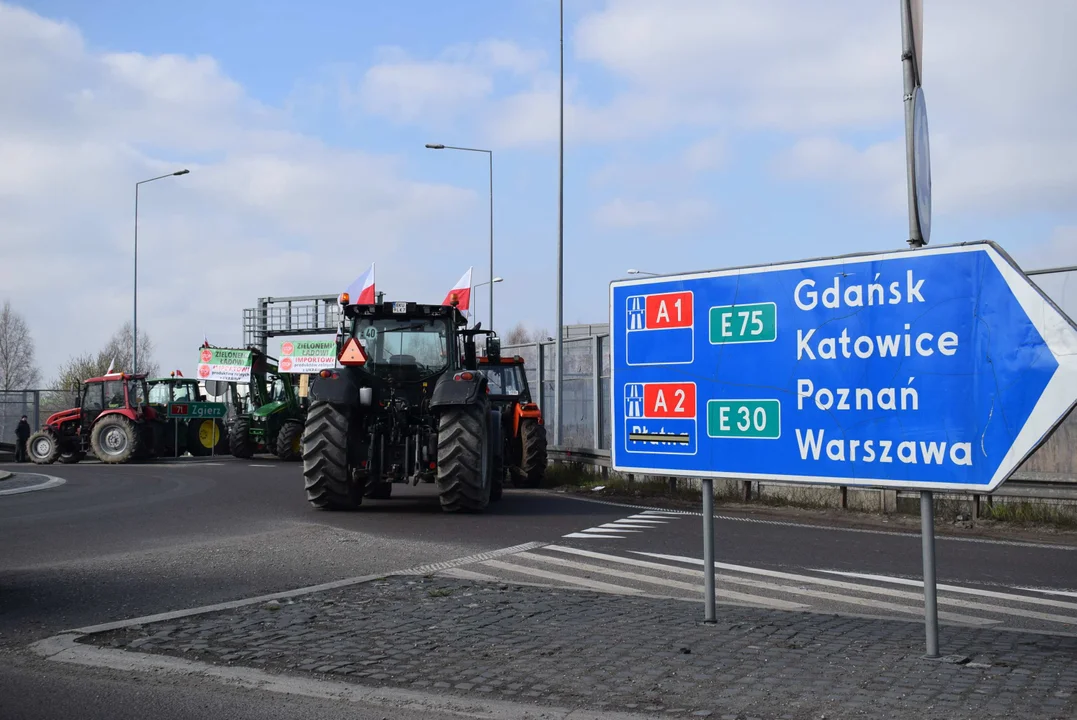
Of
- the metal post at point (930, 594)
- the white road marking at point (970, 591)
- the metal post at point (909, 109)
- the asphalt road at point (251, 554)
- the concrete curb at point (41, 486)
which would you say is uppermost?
the metal post at point (909, 109)

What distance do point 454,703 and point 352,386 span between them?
1021 centimetres

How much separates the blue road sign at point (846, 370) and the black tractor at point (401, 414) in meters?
7.59

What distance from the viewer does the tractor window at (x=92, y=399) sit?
Answer: 31062mm

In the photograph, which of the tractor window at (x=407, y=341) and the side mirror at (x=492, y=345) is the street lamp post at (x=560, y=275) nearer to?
the side mirror at (x=492, y=345)

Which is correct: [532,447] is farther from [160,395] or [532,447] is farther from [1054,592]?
[160,395]

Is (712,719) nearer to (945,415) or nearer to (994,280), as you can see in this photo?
(945,415)

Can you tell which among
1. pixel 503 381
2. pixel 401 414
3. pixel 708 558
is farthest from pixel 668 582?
pixel 503 381

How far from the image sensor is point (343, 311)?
52.7ft

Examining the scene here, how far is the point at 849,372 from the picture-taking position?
621 centimetres

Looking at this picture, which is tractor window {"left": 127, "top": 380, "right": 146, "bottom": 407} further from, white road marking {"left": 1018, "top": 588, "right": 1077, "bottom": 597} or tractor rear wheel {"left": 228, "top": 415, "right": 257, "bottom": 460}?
white road marking {"left": 1018, "top": 588, "right": 1077, "bottom": 597}

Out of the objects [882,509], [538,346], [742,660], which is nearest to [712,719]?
[742,660]

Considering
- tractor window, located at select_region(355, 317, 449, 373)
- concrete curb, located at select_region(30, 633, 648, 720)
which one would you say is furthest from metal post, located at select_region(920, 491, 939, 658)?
tractor window, located at select_region(355, 317, 449, 373)

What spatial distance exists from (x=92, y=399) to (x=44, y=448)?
1888mm

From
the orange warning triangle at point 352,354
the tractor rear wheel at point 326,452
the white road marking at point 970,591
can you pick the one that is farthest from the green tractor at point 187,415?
the white road marking at point 970,591
